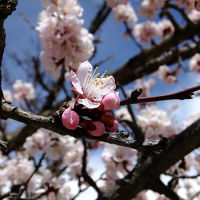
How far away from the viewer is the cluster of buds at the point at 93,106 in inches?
25.2

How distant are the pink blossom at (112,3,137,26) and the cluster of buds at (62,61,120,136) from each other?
14.6 feet

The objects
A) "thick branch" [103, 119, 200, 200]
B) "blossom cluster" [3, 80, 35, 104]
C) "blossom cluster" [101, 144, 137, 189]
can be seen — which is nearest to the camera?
"thick branch" [103, 119, 200, 200]

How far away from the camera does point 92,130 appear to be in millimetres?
641

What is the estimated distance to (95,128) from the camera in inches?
25.2

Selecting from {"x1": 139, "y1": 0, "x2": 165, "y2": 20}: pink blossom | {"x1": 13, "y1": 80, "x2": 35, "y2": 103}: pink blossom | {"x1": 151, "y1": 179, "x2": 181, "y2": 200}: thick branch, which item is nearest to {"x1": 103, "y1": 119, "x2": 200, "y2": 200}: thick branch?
{"x1": 151, "y1": 179, "x2": 181, "y2": 200}: thick branch

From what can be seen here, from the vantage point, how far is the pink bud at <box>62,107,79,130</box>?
2.04 ft

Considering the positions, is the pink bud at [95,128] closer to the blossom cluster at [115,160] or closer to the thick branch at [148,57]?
the blossom cluster at [115,160]

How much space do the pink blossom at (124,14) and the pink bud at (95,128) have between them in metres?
4.62

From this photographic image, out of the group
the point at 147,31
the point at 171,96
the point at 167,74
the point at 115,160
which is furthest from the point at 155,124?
the point at 147,31

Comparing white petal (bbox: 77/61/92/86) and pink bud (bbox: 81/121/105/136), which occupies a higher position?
white petal (bbox: 77/61/92/86)

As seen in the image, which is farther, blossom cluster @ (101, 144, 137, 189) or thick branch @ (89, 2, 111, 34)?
thick branch @ (89, 2, 111, 34)

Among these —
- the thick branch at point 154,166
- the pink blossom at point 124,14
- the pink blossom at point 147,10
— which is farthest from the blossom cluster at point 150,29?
the thick branch at point 154,166

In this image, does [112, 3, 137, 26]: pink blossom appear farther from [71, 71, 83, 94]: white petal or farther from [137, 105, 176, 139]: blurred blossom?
[71, 71, 83, 94]: white petal

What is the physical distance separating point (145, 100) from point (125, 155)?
199cm
